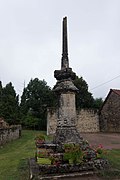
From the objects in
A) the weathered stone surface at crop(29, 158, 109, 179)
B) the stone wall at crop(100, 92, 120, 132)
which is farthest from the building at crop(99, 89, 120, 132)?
the weathered stone surface at crop(29, 158, 109, 179)

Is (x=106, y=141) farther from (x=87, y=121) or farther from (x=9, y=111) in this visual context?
(x=9, y=111)

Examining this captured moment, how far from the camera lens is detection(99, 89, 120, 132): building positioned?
2721 cm

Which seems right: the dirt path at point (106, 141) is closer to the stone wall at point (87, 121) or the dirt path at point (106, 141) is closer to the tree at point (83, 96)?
the stone wall at point (87, 121)

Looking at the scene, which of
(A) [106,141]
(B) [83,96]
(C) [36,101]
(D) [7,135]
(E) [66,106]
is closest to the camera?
(E) [66,106]

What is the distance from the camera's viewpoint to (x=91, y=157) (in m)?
6.56

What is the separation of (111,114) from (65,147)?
23.3 metres

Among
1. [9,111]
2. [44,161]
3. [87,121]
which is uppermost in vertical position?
[9,111]

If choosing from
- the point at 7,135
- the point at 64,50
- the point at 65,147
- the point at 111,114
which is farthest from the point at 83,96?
the point at 65,147

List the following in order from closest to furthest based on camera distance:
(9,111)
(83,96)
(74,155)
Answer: (74,155) → (9,111) → (83,96)

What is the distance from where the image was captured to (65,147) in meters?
6.41

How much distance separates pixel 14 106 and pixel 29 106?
1784 centimetres

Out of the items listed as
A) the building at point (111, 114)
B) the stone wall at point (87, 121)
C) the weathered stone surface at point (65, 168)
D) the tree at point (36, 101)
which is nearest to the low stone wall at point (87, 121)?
the stone wall at point (87, 121)

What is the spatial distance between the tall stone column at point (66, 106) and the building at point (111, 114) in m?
19.8

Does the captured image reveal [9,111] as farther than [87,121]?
No
